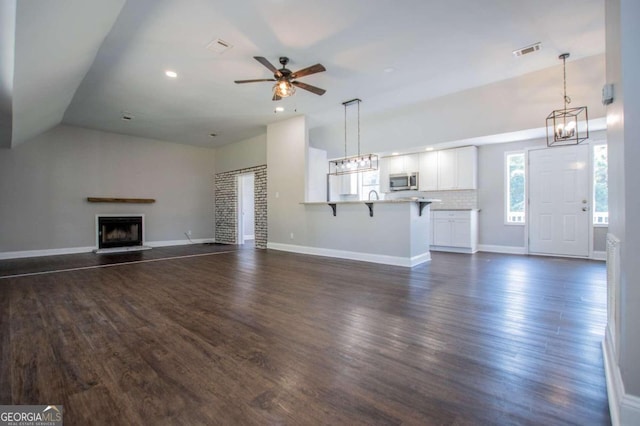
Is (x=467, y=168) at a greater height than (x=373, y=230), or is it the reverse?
(x=467, y=168)

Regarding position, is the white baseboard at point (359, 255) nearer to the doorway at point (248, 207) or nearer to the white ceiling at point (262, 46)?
the doorway at point (248, 207)

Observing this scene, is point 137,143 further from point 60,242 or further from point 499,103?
point 499,103

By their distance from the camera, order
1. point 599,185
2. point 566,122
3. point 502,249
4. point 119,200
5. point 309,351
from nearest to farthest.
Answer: point 309,351
point 566,122
point 599,185
point 502,249
point 119,200

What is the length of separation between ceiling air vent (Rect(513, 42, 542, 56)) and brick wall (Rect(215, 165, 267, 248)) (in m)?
5.54

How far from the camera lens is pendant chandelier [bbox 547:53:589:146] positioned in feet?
13.3

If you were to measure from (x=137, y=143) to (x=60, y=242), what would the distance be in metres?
2.97

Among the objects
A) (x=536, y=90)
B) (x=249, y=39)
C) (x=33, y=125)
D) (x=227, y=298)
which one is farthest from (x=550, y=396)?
(x=33, y=125)

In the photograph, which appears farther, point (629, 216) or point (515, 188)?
point (515, 188)

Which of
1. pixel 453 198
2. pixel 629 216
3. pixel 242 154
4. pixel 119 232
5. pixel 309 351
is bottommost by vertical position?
pixel 309 351

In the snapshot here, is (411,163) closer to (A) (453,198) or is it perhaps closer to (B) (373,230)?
(A) (453,198)

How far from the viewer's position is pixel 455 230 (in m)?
6.48

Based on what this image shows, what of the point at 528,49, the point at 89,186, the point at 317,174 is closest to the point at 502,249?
the point at 528,49

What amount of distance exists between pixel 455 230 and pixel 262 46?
5.30 metres

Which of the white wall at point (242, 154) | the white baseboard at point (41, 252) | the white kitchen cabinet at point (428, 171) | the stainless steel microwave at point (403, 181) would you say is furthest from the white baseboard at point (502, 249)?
the white baseboard at point (41, 252)
